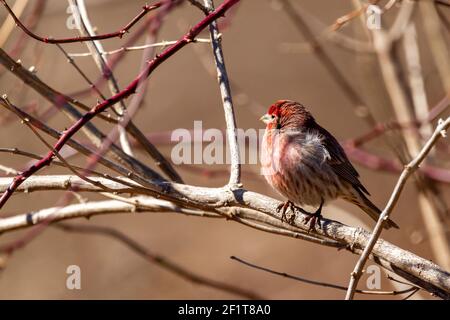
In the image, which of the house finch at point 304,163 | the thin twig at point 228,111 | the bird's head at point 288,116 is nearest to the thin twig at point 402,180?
the thin twig at point 228,111

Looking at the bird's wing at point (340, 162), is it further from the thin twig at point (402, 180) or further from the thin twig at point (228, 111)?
the thin twig at point (402, 180)

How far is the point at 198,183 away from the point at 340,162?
4.39m

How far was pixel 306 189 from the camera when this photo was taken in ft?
14.9

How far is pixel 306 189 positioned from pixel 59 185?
5.68 feet

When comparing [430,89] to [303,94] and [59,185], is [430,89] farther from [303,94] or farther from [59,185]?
[59,185]

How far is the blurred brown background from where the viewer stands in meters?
8.12

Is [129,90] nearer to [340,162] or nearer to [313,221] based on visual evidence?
[313,221]

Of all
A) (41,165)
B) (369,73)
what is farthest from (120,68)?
(41,165)

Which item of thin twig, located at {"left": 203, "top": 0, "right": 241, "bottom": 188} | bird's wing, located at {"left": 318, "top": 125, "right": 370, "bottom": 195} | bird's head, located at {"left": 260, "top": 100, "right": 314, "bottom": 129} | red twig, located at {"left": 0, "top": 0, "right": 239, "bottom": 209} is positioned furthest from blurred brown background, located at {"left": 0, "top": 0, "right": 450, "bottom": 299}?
red twig, located at {"left": 0, "top": 0, "right": 239, "bottom": 209}

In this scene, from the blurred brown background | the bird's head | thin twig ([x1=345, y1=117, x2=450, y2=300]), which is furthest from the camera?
the blurred brown background

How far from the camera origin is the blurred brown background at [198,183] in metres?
8.12

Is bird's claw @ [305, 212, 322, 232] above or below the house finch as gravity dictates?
below

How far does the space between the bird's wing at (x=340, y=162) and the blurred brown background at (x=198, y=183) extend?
4.79 ft

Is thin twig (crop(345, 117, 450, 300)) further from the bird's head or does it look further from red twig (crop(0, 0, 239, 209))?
the bird's head
